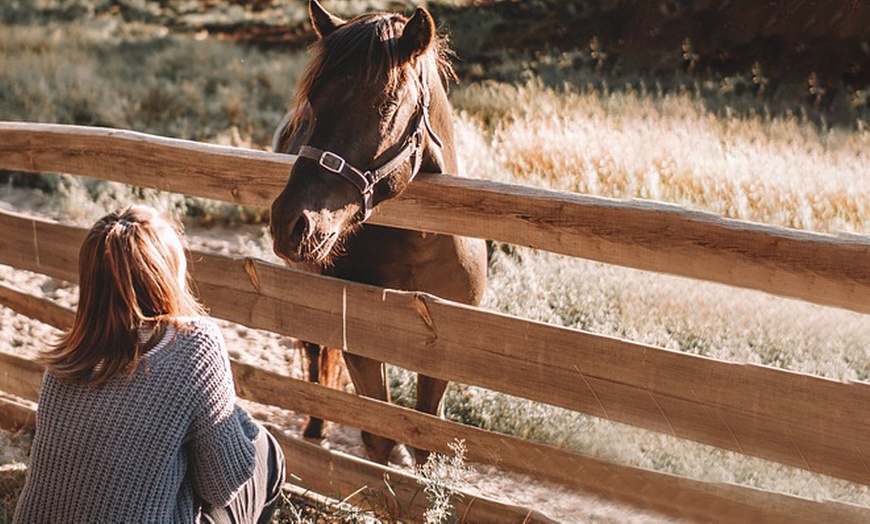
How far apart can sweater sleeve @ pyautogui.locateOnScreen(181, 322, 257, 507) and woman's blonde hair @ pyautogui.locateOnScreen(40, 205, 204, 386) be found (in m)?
0.13

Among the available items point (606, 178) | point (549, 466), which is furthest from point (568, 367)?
point (606, 178)

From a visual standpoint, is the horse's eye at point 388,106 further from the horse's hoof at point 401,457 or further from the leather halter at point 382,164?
the horse's hoof at point 401,457

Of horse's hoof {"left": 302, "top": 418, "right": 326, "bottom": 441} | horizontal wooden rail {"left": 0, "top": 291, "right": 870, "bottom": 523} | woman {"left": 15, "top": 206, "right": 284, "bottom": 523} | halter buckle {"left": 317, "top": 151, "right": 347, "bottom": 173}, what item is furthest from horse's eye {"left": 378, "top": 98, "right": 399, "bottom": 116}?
horse's hoof {"left": 302, "top": 418, "right": 326, "bottom": 441}

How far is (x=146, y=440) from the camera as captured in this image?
2479 millimetres

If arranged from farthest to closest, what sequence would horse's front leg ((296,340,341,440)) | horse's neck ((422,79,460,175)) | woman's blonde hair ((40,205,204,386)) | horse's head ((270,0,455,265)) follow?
horse's front leg ((296,340,341,440)) → horse's neck ((422,79,460,175)) → horse's head ((270,0,455,265)) → woman's blonde hair ((40,205,204,386))

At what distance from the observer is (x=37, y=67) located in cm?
1419

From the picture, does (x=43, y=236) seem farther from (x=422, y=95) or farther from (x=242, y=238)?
(x=242, y=238)

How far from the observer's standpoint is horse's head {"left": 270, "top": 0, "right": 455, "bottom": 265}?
3119 millimetres

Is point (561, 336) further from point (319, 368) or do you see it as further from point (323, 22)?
point (319, 368)

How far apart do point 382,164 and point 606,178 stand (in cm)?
485

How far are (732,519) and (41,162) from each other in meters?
3.63

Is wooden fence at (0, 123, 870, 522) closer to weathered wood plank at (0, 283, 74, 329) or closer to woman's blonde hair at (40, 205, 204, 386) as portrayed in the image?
weathered wood plank at (0, 283, 74, 329)

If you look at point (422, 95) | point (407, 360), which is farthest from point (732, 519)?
point (422, 95)

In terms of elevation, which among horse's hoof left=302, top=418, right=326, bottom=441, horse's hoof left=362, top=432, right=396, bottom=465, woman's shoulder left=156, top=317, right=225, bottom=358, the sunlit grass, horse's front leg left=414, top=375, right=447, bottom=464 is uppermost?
woman's shoulder left=156, top=317, right=225, bottom=358
